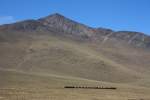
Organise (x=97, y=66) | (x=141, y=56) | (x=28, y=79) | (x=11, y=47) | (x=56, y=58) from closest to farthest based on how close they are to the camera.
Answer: (x=28, y=79) → (x=97, y=66) → (x=56, y=58) → (x=11, y=47) → (x=141, y=56)

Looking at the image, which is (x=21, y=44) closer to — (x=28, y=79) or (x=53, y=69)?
(x=53, y=69)

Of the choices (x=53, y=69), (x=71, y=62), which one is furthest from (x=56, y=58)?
(x=53, y=69)

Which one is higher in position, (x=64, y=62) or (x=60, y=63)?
(x=64, y=62)

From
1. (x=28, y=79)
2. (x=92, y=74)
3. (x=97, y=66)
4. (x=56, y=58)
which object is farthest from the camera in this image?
(x=56, y=58)

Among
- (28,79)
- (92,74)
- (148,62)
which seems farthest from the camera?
(148,62)

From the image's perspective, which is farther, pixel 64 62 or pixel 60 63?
pixel 64 62

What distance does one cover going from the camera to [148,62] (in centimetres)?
15088

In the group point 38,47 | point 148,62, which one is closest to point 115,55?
point 148,62

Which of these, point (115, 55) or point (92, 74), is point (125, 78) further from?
point (115, 55)

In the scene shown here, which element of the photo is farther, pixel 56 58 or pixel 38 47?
pixel 38 47

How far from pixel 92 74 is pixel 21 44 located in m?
47.1

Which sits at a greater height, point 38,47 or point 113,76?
point 38,47

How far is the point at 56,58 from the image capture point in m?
120

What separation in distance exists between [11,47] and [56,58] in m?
22.6
